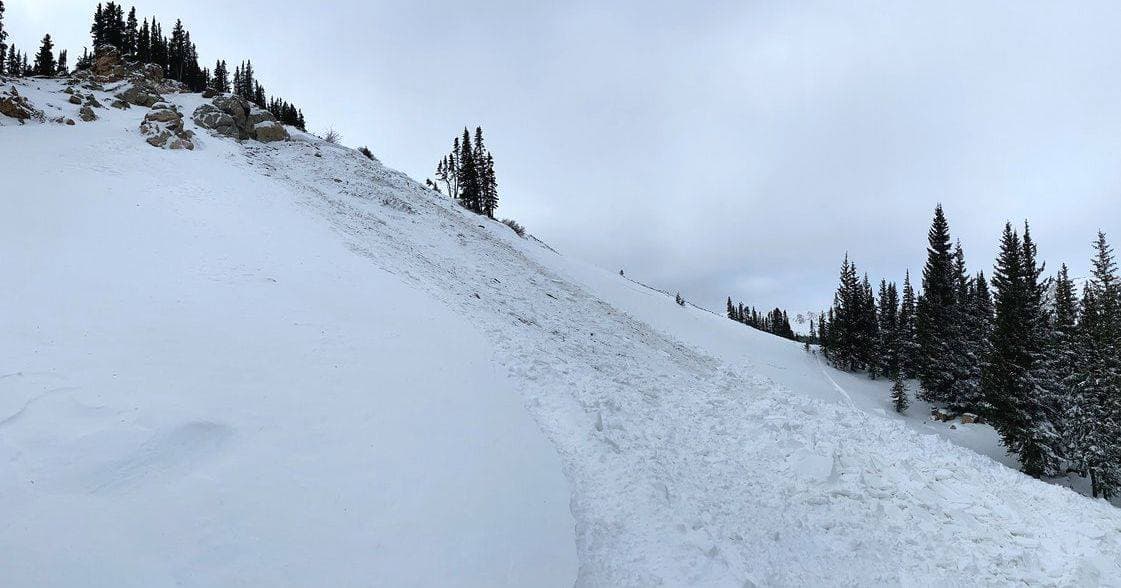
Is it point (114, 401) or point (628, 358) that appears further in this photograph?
point (628, 358)

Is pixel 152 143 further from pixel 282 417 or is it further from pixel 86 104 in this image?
pixel 282 417

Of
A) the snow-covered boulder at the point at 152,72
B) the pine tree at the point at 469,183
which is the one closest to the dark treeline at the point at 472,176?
the pine tree at the point at 469,183

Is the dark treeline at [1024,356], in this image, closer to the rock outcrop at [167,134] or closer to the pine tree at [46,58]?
the rock outcrop at [167,134]

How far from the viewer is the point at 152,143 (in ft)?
72.2

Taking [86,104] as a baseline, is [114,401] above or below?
below

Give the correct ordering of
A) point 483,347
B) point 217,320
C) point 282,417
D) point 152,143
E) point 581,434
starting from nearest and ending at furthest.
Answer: point 282,417, point 217,320, point 581,434, point 483,347, point 152,143

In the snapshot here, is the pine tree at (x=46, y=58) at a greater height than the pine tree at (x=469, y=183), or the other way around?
the pine tree at (x=46, y=58)

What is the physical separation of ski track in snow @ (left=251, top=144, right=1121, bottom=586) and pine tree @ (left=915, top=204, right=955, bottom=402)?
99.4 feet

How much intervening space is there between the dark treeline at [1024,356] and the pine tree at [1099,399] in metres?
0.05

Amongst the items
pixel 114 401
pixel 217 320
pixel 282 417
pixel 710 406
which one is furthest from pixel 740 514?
pixel 217 320

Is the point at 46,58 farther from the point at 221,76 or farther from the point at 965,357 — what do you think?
the point at 965,357

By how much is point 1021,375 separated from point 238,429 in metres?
35.8

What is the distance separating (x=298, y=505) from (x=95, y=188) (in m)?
17.2

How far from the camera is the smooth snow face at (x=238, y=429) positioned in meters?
4.26
